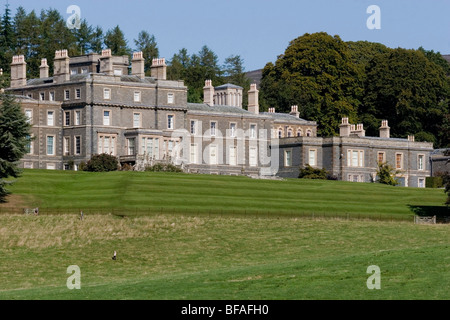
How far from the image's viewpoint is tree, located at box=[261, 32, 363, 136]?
127812 millimetres

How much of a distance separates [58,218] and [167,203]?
8.56 meters

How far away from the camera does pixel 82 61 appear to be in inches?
4279

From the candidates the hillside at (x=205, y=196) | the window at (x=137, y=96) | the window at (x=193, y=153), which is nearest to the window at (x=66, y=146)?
the window at (x=137, y=96)

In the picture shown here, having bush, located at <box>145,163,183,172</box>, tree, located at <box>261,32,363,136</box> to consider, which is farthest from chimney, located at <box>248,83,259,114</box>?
bush, located at <box>145,163,183,172</box>

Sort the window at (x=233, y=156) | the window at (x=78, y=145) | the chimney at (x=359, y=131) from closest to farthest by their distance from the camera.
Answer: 1. the window at (x=78, y=145)
2. the window at (x=233, y=156)
3. the chimney at (x=359, y=131)

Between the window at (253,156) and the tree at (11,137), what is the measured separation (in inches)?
1528

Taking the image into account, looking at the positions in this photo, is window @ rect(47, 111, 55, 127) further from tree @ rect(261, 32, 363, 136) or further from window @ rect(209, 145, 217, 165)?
tree @ rect(261, 32, 363, 136)

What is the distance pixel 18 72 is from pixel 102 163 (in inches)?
695

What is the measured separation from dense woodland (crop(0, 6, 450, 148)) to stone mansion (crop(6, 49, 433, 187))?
826 cm

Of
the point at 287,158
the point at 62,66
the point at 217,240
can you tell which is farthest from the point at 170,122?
the point at 217,240

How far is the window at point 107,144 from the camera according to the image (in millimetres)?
99938

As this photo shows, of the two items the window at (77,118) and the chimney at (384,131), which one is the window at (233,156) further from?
the chimney at (384,131)

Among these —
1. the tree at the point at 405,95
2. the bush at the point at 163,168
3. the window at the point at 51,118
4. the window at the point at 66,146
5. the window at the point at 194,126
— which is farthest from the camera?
the tree at the point at 405,95

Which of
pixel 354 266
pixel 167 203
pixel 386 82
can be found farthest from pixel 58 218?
pixel 386 82
